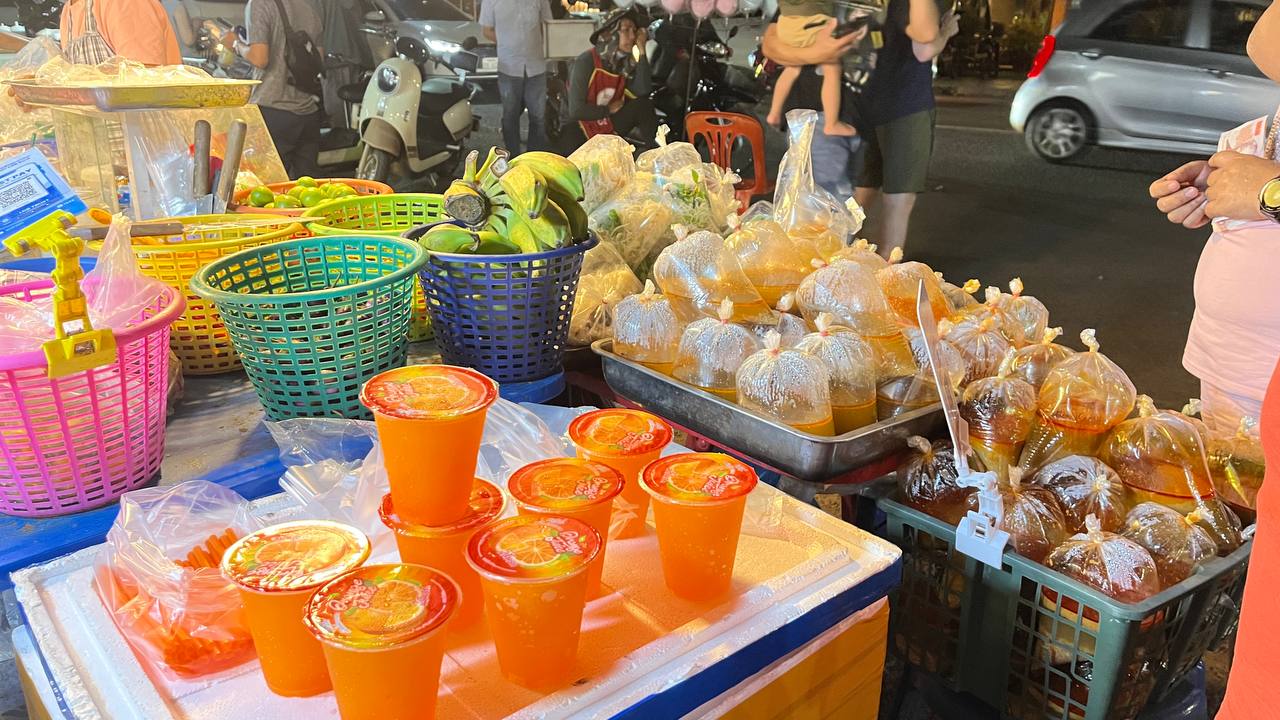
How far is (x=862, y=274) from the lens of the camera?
5.13 ft

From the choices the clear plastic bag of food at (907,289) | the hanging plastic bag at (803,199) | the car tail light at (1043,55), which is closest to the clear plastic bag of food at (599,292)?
the hanging plastic bag at (803,199)

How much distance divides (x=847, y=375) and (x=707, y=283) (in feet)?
1.16

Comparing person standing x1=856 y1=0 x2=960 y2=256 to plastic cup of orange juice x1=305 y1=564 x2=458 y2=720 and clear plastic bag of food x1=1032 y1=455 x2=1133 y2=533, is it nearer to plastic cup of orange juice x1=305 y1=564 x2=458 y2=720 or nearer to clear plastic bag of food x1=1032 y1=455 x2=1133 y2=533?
clear plastic bag of food x1=1032 y1=455 x2=1133 y2=533

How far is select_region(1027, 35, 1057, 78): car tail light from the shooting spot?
200 inches

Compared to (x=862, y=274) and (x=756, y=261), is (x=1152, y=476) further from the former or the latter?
(x=756, y=261)

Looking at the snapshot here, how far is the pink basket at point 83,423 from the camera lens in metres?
1.03

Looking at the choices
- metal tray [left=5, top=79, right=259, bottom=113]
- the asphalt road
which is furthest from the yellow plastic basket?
the asphalt road

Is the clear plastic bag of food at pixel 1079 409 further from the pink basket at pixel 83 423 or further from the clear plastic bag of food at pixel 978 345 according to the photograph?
the pink basket at pixel 83 423

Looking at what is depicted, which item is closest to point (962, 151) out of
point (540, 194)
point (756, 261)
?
point (756, 261)

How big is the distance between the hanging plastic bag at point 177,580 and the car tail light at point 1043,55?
17.5 feet

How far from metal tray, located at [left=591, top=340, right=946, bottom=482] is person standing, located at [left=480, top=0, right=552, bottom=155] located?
150 inches

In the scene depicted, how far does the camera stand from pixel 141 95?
1.57m

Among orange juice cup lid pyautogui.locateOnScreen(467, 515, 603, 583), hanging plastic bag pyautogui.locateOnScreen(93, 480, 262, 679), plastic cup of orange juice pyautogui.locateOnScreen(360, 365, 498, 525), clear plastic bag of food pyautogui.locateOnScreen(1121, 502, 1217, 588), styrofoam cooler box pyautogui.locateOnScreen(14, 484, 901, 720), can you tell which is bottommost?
clear plastic bag of food pyautogui.locateOnScreen(1121, 502, 1217, 588)

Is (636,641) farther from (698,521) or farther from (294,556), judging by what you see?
(294,556)
